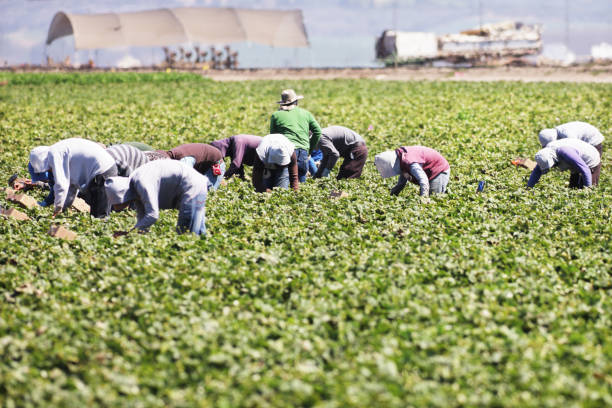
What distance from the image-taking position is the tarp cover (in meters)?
49.1

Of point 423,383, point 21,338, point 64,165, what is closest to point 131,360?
point 21,338

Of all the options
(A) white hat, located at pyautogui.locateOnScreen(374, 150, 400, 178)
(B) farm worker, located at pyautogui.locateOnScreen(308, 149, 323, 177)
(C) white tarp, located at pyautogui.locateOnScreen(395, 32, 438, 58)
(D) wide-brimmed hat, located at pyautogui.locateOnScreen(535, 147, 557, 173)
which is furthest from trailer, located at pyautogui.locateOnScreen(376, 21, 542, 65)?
(A) white hat, located at pyautogui.locateOnScreen(374, 150, 400, 178)

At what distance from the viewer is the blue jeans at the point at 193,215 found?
24.9 feet

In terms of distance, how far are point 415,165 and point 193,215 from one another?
3.29m

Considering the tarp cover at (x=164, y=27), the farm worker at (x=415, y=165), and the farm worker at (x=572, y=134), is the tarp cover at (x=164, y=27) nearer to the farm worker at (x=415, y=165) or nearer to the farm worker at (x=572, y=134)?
the farm worker at (x=572, y=134)

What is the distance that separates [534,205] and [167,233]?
5.38 meters

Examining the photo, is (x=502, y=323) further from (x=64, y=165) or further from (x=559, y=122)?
(x=559, y=122)

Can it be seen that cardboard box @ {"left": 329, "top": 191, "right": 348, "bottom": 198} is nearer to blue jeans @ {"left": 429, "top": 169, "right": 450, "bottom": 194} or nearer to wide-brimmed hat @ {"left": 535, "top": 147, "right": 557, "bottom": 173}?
blue jeans @ {"left": 429, "top": 169, "right": 450, "bottom": 194}

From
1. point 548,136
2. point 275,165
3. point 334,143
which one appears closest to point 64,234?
point 275,165

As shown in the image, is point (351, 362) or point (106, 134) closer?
point (351, 362)

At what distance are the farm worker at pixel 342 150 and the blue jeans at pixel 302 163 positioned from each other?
1.56ft

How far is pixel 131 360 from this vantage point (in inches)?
196

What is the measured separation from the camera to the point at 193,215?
7758 mm

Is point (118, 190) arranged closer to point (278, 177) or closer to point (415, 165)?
point (278, 177)
